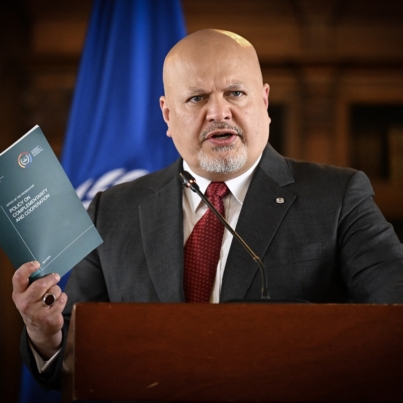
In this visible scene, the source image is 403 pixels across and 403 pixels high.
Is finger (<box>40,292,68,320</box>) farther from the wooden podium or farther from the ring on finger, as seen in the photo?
the wooden podium

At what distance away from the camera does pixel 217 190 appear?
2252 mm

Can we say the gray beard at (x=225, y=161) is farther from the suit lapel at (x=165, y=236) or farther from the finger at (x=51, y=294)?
the finger at (x=51, y=294)

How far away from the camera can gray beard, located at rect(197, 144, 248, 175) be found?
2.20 metres

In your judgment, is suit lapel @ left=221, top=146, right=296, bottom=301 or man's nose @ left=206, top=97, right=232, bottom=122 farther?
man's nose @ left=206, top=97, right=232, bottom=122

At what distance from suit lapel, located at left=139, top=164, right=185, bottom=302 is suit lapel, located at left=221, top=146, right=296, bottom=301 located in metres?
0.15

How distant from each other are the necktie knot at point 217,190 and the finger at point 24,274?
66 centimetres

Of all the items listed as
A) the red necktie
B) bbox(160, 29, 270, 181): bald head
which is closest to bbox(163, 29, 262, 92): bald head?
bbox(160, 29, 270, 181): bald head

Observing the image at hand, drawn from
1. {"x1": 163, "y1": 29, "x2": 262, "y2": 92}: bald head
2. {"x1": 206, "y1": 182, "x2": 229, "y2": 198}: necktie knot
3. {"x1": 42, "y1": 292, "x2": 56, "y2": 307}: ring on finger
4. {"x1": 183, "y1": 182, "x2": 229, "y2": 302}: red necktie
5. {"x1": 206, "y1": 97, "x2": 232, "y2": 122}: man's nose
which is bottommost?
{"x1": 183, "y1": 182, "x2": 229, "y2": 302}: red necktie

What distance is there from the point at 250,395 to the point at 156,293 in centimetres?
85

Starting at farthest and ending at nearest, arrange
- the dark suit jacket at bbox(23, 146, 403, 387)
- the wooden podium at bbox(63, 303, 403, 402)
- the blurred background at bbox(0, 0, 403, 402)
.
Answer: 1. the blurred background at bbox(0, 0, 403, 402)
2. the dark suit jacket at bbox(23, 146, 403, 387)
3. the wooden podium at bbox(63, 303, 403, 402)

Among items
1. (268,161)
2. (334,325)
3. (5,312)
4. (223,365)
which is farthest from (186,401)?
(5,312)

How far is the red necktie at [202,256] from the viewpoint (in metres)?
2.09

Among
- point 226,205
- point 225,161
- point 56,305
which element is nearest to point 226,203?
point 226,205

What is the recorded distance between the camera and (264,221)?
83.9 inches
